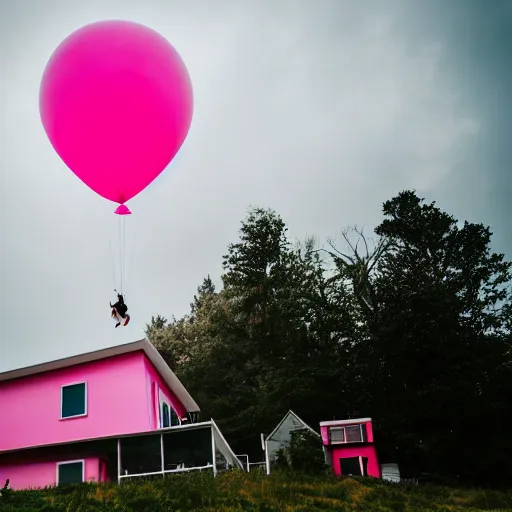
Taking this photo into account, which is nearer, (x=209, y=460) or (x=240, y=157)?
(x=209, y=460)

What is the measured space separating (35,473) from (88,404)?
2915mm

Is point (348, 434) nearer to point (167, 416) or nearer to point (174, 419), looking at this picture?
point (167, 416)

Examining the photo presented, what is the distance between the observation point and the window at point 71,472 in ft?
60.1

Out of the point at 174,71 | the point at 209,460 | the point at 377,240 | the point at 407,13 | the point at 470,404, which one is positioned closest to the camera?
the point at 174,71

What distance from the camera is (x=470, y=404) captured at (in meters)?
26.1

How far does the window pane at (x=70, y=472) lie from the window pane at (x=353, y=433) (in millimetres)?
10590

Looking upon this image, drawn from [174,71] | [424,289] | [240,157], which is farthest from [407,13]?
[174,71]

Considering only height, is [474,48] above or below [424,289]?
above

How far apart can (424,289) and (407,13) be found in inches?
643

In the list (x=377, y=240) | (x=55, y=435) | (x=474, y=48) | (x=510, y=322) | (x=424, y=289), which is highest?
(x=474, y=48)

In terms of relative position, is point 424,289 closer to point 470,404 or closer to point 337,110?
point 470,404

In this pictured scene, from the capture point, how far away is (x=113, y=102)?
10.1 metres

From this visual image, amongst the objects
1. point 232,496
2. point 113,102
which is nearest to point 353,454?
point 232,496

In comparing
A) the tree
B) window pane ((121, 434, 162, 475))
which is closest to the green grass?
window pane ((121, 434, 162, 475))
